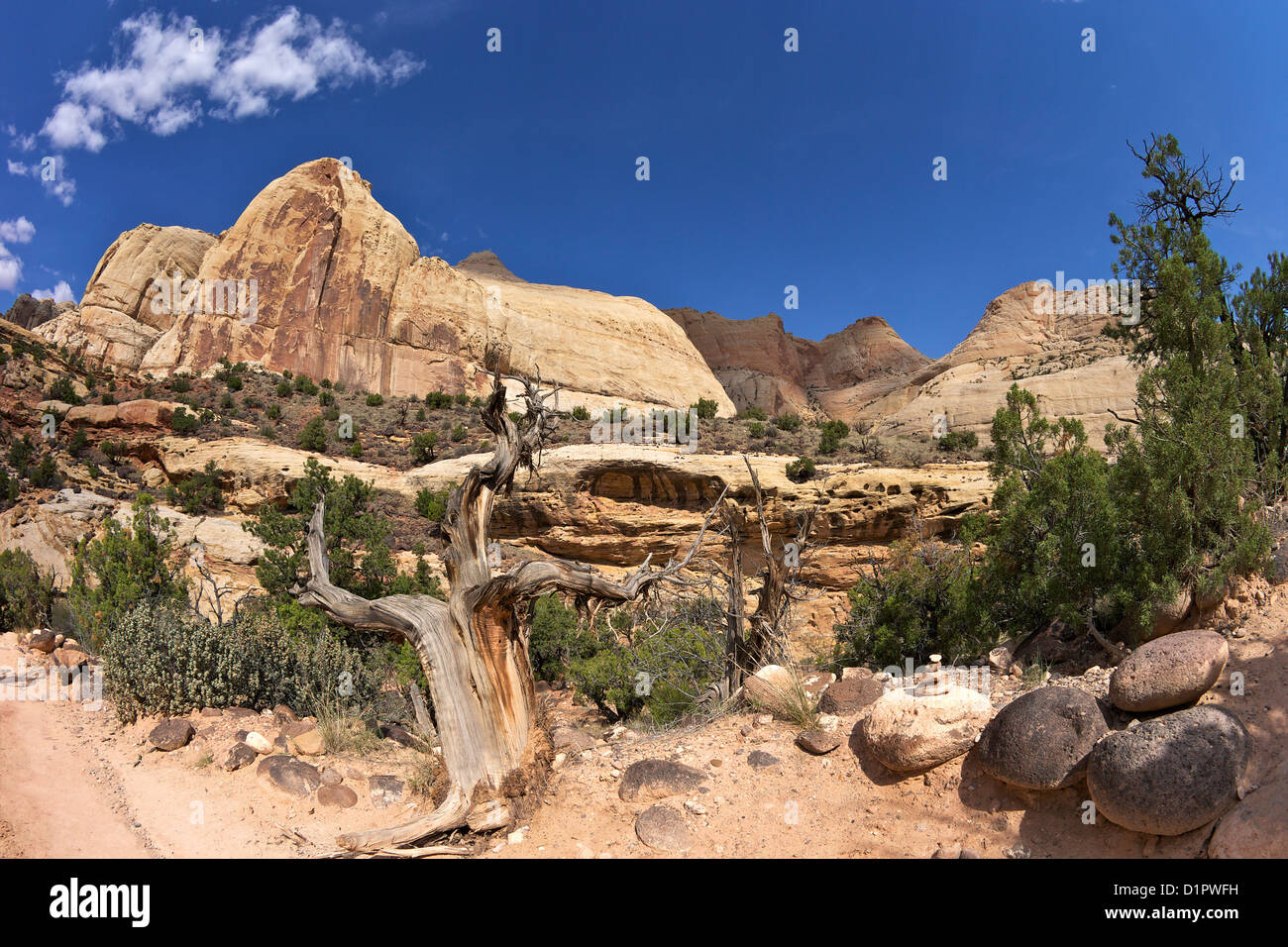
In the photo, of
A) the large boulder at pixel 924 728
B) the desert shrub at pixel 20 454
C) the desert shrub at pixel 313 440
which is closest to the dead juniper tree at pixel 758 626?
the large boulder at pixel 924 728

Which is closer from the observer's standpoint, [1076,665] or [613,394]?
[1076,665]

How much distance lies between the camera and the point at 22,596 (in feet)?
36.1

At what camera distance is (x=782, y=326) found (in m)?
74.5

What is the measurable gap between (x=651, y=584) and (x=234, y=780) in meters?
4.09

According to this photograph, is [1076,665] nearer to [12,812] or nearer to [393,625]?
[393,625]

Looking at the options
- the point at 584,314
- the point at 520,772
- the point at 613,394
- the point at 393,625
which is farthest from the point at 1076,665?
the point at 584,314

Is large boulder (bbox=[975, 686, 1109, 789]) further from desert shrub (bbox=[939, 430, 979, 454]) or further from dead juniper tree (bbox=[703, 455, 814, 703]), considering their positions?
desert shrub (bbox=[939, 430, 979, 454])

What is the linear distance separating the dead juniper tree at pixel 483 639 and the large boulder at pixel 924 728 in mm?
2074

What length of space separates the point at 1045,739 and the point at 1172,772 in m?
0.71

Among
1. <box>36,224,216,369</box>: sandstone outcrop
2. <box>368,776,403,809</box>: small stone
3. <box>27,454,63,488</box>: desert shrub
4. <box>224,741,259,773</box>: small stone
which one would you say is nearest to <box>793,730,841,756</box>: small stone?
<box>368,776,403,809</box>: small stone

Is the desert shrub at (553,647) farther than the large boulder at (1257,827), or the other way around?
the desert shrub at (553,647)

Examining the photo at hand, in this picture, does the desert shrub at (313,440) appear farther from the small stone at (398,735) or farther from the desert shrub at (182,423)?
the small stone at (398,735)

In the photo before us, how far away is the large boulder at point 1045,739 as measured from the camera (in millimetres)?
4172

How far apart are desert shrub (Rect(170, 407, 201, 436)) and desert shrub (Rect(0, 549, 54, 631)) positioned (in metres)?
12.1
